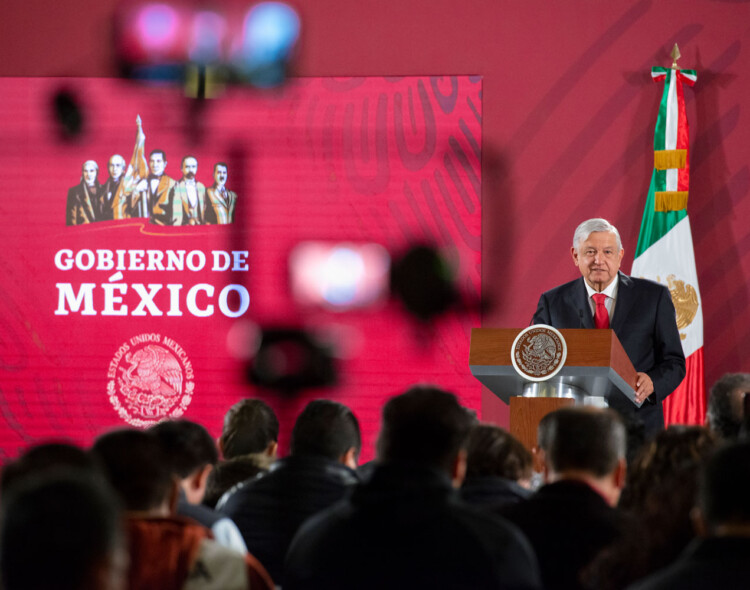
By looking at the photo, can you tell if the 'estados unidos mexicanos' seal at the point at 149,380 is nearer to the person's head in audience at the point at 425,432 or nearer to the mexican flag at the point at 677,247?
the mexican flag at the point at 677,247

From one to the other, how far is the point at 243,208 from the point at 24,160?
1.52 m

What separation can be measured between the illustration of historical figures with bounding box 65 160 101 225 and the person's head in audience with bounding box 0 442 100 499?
16.5 feet

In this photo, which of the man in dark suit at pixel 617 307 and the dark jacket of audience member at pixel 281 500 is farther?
the man in dark suit at pixel 617 307

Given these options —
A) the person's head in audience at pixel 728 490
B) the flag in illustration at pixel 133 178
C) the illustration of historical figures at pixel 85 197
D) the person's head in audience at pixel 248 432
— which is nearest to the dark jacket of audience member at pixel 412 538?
the person's head in audience at pixel 728 490

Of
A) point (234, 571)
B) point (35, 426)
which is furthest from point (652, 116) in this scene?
point (234, 571)

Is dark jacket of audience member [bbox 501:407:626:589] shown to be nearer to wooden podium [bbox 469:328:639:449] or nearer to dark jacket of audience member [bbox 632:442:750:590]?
dark jacket of audience member [bbox 632:442:750:590]

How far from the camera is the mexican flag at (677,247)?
19.2 feet

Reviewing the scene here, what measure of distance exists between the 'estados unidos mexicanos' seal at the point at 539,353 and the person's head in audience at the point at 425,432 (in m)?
1.28

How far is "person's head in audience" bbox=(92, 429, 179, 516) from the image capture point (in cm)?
174

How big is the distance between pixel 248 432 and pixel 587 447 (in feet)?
4.92

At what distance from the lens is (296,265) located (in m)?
6.32

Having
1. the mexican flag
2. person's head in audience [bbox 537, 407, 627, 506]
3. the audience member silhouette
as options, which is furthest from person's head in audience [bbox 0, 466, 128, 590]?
the mexican flag

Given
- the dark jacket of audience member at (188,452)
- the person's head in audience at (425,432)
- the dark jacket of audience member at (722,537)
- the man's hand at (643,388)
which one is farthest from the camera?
the man's hand at (643,388)

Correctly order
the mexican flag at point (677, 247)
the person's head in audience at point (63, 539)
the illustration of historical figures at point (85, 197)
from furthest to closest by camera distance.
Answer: the illustration of historical figures at point (85, 197), the mexican flag at point (677, 247), the person's head in audience at point (63, 539)
